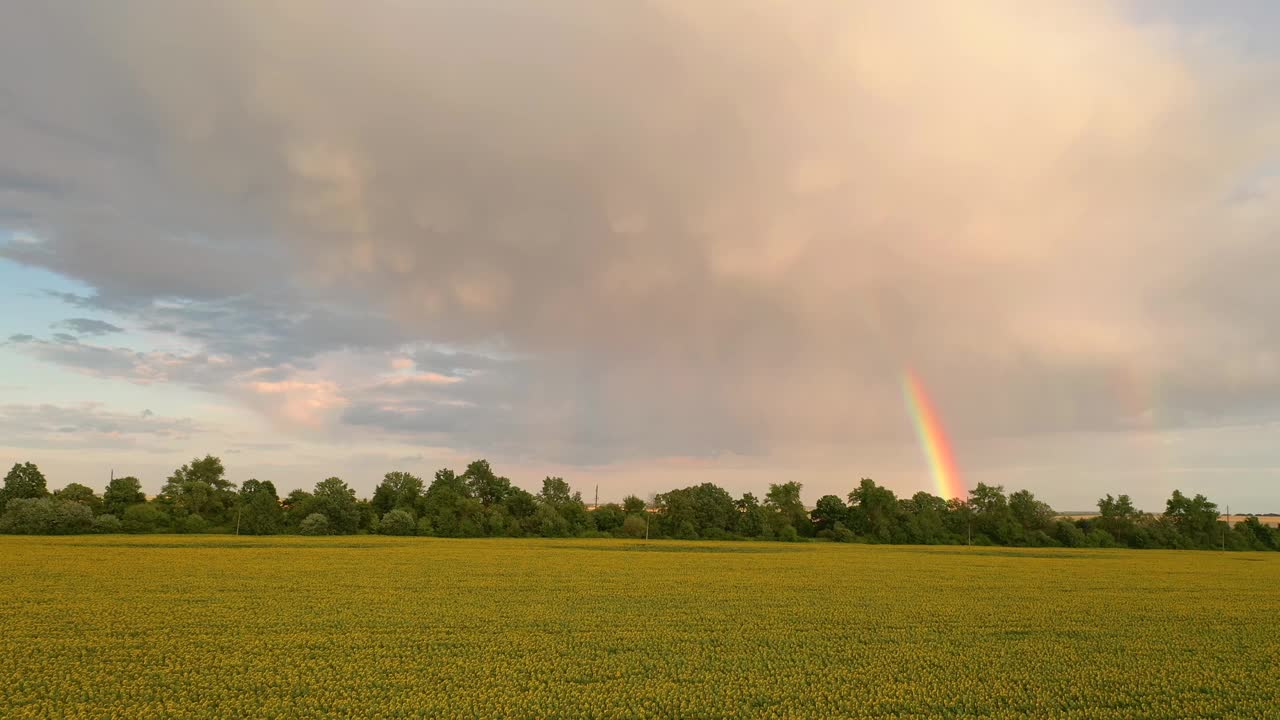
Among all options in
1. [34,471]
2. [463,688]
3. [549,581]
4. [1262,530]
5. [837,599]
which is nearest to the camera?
[463,688]

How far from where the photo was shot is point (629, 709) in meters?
14.7

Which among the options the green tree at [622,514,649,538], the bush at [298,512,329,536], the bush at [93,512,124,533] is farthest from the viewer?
the green tree at [622,514,649,538]

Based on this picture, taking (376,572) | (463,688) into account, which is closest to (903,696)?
(463,688)

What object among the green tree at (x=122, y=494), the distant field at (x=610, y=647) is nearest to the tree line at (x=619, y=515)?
the green tree at (x=122, y=494)

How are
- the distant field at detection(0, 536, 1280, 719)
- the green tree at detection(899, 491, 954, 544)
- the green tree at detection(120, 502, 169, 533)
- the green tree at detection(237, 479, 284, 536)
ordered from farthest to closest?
1. the green tree at detection(899, 491, 954, 544)
2. the green tree at detection(237, 479, 284, 536)
3. the green tree at detection(120, 502, 169, 533)
4. the distant field at detection(0, 536, 1280, 719)

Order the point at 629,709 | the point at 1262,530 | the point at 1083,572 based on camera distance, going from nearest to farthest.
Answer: the point at 629,709
the point at 1083,572
the point at 1262,530

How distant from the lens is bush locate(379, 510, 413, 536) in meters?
110

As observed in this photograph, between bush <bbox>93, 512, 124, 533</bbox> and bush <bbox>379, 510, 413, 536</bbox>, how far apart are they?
33947 mm

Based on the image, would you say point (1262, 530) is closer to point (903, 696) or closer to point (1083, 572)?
point (1083, 572)

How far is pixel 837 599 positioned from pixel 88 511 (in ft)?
336

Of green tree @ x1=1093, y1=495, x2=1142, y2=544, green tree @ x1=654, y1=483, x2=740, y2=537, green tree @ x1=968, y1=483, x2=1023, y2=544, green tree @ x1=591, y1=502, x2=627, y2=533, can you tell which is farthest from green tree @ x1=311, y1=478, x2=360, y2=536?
green tree @ x1=1093, y1=495, x2=1142, y2=544

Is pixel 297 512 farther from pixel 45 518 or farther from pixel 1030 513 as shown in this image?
pixel 1030 513

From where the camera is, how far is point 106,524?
318 ft

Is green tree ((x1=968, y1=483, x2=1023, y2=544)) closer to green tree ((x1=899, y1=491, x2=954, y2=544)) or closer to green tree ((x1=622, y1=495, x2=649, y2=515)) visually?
green tree ((x1=899, y1=491, x2=954, y2=544))
